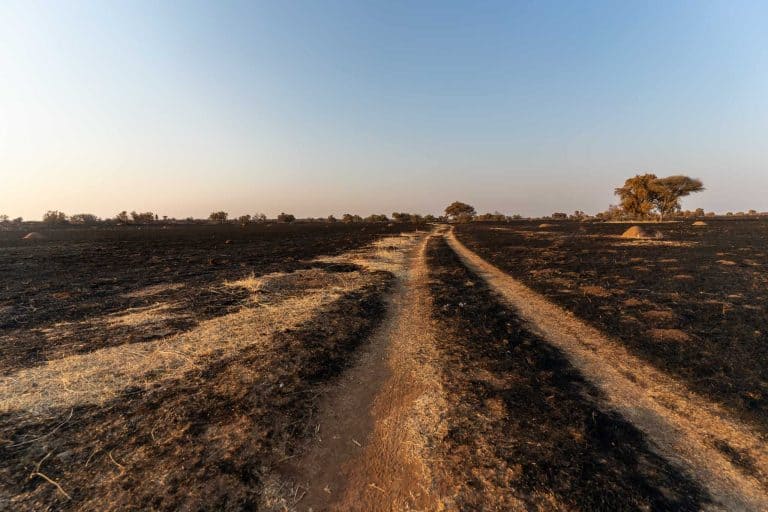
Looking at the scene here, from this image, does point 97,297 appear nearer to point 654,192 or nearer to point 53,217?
point 654,192

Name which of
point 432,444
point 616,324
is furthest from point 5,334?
point 616,324

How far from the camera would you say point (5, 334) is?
816 centimetres

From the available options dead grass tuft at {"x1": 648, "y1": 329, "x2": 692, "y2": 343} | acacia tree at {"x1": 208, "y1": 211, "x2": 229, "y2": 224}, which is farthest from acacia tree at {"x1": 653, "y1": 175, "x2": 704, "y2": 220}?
acacia tree at {"x1": 208, "y1": 211, "x2": 229, "y2": 224}

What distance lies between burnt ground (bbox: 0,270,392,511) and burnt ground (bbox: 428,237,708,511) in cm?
236

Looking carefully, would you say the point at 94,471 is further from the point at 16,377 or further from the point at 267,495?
the point at 16,377

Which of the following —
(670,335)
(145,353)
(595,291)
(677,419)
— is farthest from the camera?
(595,291)

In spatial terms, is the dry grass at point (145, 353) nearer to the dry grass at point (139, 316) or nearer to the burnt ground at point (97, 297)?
the dry grass at point (139, 316)

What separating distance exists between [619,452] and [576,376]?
2.34 meters

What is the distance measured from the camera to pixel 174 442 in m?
4.18

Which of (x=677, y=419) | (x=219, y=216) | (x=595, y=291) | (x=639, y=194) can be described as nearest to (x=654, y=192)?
(x=639, y=194)

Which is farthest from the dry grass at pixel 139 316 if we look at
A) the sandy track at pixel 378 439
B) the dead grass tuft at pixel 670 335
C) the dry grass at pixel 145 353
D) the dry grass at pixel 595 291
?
the dry grass at pixel 595 291

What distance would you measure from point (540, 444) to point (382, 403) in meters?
2.48

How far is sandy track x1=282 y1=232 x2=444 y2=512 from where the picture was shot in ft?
11.4

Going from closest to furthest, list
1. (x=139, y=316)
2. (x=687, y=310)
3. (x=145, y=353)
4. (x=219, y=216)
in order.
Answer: (x=145, y=353), (x=139, y=316), (x=687, y=310), (x=219, y=216)
